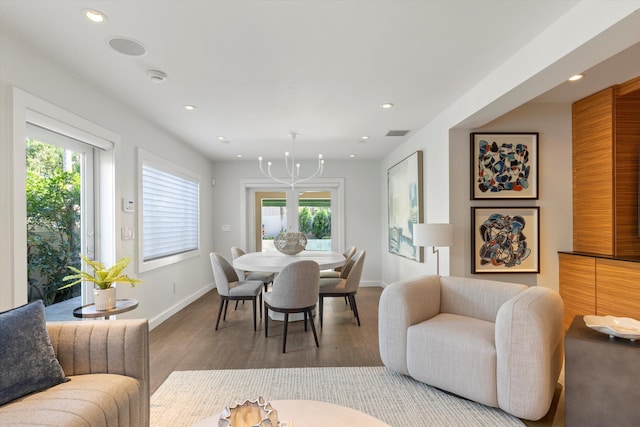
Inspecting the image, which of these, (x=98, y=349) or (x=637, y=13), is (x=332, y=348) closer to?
(x=98, y=349)

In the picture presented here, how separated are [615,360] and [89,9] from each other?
3.35 meters

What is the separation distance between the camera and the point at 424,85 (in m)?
2.84

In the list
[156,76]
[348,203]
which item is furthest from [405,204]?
[156,76]

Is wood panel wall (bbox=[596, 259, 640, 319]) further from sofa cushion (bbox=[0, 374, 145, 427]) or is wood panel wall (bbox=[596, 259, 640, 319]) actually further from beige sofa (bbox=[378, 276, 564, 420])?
sofa cushion (bbox=[0, 374, 145, 427])

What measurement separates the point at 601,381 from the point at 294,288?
86.0 inches

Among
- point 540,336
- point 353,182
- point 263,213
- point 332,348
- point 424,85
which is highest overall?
point 424,85

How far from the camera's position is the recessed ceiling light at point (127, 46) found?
2.08 m

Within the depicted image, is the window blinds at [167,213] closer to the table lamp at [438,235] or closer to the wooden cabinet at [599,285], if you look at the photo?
the table lamp at [438,235]

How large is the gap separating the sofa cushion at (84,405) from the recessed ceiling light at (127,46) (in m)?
1.95

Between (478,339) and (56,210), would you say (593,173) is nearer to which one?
(478,339)

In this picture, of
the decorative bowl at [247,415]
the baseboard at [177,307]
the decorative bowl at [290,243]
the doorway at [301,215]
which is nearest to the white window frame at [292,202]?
the doorway at [301,215]

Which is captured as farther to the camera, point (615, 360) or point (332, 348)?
point (332, 348)

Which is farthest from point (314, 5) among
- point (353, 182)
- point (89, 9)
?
point (353, 182)

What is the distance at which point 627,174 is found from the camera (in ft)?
9.75
